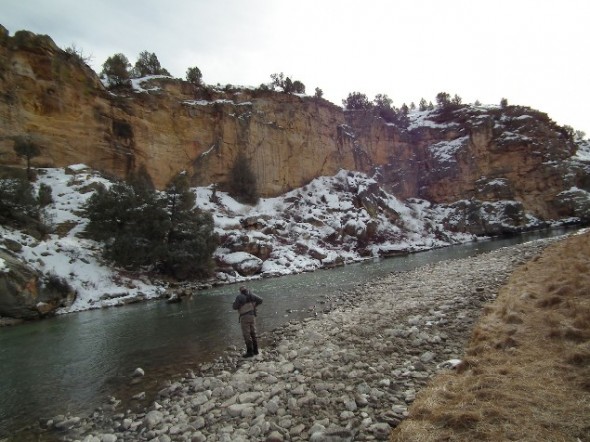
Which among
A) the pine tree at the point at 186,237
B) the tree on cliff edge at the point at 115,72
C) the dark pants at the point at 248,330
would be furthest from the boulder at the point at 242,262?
the tree on cliff edge at the point at 115,72

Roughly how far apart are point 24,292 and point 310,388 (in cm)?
2142

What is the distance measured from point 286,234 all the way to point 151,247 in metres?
19.6

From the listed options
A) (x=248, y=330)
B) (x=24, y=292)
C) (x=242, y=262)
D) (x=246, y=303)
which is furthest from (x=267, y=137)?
(x=248, y=330)

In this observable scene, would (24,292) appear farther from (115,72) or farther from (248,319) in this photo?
(115,72)

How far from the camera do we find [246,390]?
6.81 meters

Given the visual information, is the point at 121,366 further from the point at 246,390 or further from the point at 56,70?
the point at 56,70

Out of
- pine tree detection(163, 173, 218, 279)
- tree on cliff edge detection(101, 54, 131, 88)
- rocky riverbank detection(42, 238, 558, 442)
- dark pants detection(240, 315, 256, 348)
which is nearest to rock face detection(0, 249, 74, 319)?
pine tree detection(163, 173, 218, 279)

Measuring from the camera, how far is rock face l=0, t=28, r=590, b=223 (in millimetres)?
37844

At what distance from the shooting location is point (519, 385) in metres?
4.68

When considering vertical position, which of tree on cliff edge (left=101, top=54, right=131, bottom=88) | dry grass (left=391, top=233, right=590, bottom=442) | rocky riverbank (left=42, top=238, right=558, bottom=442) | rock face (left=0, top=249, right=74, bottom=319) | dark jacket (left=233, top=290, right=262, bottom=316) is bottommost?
rocky riverbank (left=42, top=238, right=558, bottom=442)

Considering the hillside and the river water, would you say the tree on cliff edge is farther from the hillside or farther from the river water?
the river water

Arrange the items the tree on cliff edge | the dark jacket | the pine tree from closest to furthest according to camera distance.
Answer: the dark jacket < the pine tree < the tree on cliff edge

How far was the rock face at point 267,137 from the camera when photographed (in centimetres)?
3784

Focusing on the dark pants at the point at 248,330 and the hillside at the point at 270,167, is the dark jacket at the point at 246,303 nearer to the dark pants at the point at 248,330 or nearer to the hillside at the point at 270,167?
the dark pants at the point at 248,330
